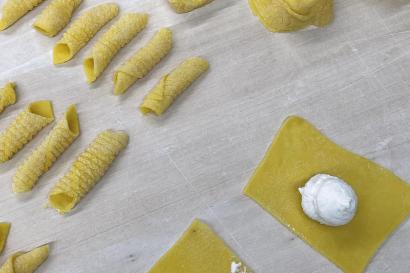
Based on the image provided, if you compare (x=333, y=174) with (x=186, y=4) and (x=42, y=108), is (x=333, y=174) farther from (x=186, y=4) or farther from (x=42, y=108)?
(x=42, y=108)

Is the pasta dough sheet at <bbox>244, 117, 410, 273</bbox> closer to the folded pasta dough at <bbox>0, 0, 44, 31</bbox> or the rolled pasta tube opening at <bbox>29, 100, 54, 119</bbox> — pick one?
the rolled pasta tube opening at <bbox>29, 100, 54, 119</bbox>

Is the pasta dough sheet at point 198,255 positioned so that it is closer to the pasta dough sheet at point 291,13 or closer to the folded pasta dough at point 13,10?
the pasta dough sheet at point 291,13

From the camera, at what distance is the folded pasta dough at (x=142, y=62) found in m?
0.89

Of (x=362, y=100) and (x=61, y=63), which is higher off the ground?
(x=61, y=63)

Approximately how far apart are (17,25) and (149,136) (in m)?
0.36

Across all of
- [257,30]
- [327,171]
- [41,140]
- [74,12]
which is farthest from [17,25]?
[327,171]

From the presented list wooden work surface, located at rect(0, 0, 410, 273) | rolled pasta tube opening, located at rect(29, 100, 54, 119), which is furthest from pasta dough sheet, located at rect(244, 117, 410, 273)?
rolled pasta tube opening, located at rect(29, 100, 54, 119)

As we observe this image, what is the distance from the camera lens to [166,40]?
3.02 feet

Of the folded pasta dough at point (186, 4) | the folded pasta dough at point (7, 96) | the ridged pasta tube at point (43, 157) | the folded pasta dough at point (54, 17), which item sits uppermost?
the folded pasta dough at point (54, 17)

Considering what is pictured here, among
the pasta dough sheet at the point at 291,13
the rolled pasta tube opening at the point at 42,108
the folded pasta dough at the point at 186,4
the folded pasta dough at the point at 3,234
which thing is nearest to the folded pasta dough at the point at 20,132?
the rolled pasta tube opening at the point at 42,108

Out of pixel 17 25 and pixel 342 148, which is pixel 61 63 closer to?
pixel 17 25

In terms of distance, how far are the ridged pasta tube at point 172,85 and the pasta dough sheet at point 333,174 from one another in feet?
0.66

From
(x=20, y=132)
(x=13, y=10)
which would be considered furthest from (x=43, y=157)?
(x=13, y=10)

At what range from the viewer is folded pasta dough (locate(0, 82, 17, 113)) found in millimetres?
897
